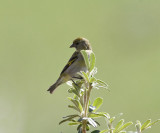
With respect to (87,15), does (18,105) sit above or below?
below

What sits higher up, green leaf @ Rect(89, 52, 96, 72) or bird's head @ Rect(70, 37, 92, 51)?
bird's head @ Rect(70, 37, 92, 51)

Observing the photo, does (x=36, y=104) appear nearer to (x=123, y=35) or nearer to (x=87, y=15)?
(x=123, y=35)

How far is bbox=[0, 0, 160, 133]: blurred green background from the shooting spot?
3.78 meters

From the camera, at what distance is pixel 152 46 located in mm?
4512

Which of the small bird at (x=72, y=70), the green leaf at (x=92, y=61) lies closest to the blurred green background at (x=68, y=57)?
the small bird at (x=72, y=70)

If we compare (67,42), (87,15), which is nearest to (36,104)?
(67,42)

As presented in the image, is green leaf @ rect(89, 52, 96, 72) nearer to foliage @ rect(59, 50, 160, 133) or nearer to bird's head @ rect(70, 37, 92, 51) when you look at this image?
foliage @ rect(59, 50, 160, 133)

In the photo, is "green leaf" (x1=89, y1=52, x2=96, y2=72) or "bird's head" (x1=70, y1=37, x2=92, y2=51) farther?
"bird's head" (x1=70, y1=37, x2=92, y2=51)

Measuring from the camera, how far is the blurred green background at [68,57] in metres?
3.78

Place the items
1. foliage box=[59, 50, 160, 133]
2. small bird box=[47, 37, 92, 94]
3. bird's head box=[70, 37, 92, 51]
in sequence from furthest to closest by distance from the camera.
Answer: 1. bird's head box=[70, 37, 92, 51]
2. small bird box=[47, 37, 92, 94]
3. foliage box=[59, 50, 160, 133]

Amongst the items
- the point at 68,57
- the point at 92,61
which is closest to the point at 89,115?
the point at 92,61

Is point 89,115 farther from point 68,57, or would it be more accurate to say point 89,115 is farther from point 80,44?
point 68,57

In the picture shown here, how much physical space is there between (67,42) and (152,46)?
115 cm

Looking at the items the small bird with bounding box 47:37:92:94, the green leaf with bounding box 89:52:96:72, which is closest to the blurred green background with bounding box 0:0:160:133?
the small bird with bounding box 47:37:92:94
